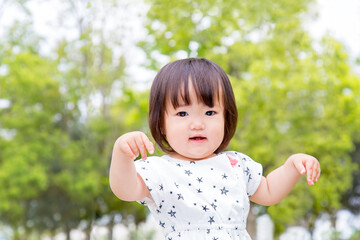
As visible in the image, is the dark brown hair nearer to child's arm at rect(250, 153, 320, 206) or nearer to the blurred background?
child's arm at rect(250, 153, 320, 206)

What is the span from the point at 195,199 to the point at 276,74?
10.7 m

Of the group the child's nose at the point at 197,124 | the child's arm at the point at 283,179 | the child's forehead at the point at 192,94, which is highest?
the child's forehead at the point at 192,94

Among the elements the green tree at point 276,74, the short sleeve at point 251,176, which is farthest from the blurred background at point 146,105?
the short sleeve at point 251,176

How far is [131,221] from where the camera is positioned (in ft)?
79.8

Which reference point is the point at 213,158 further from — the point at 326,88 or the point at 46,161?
the point at 46,161

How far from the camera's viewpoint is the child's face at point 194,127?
2.13 m

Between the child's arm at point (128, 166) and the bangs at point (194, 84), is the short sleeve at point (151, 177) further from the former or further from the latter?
the bangs at point (194, 84)

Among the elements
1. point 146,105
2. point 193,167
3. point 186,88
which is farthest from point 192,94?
point 146,105

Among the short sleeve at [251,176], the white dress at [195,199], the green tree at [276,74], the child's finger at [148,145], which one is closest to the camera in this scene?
the child's finger at [148,145]

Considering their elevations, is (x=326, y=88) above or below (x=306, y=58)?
below

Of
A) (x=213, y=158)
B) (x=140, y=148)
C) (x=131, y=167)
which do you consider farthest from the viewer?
(x=213, y=158)

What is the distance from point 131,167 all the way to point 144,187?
0.17 metres

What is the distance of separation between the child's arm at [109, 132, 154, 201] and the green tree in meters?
9.31

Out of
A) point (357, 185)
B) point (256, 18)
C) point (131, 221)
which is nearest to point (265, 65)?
point (256, 18)
